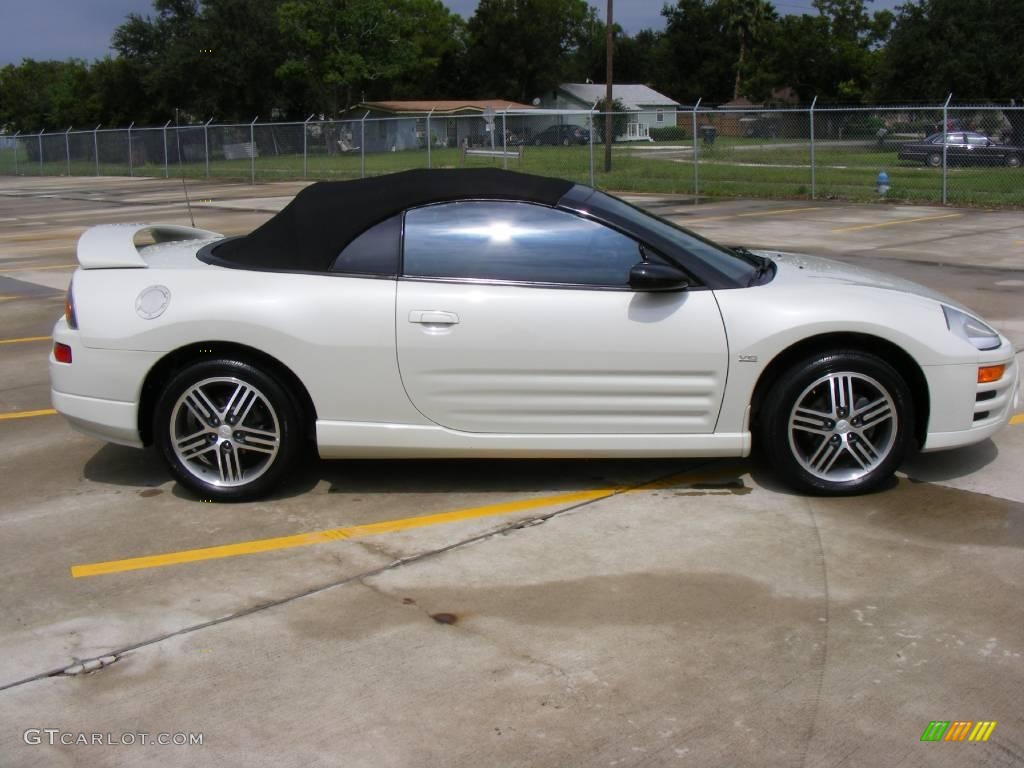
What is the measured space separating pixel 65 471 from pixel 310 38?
235 feet

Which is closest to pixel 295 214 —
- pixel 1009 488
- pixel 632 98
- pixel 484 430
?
pixel 484 430

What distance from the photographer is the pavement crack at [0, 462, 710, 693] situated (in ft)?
12.1

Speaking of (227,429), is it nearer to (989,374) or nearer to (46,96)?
(989,374)

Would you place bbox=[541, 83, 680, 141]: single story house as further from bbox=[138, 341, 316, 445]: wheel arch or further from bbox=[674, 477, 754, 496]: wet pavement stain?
bbox=[138, 341, 316, 445]: wheel arch

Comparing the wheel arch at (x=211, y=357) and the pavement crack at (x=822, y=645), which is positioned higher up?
the wheel arch at (x=211, y=357)

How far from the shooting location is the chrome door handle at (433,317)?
4.84 m

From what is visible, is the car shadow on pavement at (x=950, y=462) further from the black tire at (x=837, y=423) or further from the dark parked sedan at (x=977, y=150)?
the dark parked sedan at (x=977, y=150)

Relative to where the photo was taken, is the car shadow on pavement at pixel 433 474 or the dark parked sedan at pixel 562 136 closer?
the car shadow on pavement at pixel 433 474

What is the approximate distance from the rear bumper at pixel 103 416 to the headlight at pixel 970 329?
12.3ft

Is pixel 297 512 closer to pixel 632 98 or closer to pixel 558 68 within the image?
pixel 632 98

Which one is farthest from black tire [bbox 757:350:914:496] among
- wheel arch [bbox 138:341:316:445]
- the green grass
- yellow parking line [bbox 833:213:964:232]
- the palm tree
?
the palm tree

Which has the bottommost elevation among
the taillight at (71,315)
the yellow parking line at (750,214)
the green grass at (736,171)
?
the taillight at (71,315)

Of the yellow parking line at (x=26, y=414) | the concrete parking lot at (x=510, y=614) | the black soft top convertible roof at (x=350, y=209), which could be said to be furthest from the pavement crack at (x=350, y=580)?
the yellow parking line at (x=26, y=414)

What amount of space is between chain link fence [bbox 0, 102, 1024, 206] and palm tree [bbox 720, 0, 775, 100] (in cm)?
5135
